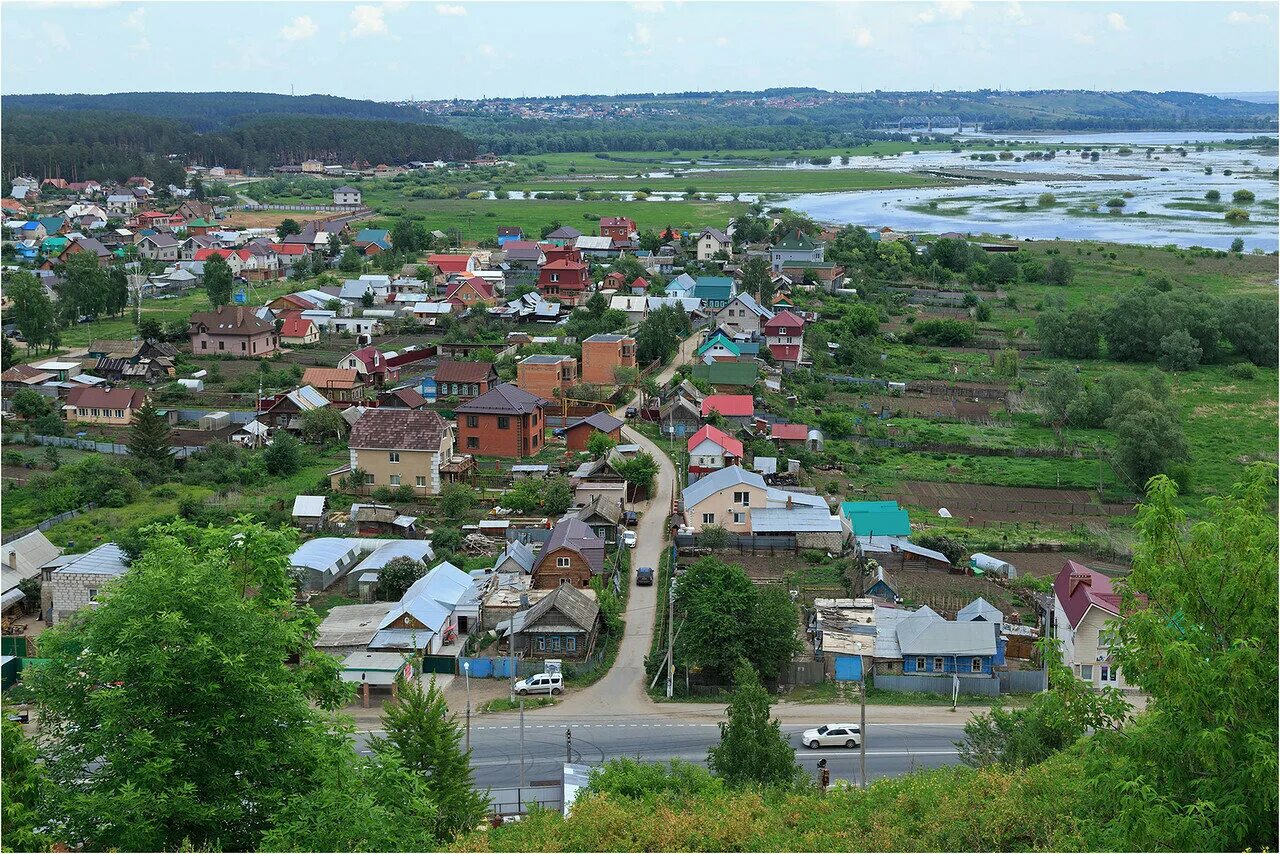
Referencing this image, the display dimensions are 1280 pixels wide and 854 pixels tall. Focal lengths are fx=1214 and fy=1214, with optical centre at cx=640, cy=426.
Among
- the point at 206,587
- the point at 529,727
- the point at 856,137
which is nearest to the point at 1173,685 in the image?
the point at 206,587

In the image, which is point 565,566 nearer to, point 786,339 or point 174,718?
point 174,718

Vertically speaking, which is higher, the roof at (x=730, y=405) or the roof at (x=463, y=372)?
the roof at (x=463, y=372)

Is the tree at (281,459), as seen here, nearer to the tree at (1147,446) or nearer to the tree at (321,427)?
the tree at (321,427)

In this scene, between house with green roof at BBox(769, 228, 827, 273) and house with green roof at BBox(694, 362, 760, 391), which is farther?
house with green roof at BBox(769, 228, 827, 273)

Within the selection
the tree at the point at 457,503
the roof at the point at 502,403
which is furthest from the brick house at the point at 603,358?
the tree at the point at 457,503

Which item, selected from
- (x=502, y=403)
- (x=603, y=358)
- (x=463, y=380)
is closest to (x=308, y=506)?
(x=502, y=403)

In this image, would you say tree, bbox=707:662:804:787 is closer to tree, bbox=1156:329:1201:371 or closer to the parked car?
the parked car

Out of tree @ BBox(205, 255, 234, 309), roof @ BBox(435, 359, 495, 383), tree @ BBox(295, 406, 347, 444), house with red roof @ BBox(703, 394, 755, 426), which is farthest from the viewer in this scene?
tree @ BBox(205, 255, 234, 309)

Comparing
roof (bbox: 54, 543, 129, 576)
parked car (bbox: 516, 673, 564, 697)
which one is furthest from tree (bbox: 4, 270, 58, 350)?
parked car (bbox: 516, 673, 564, 697)
